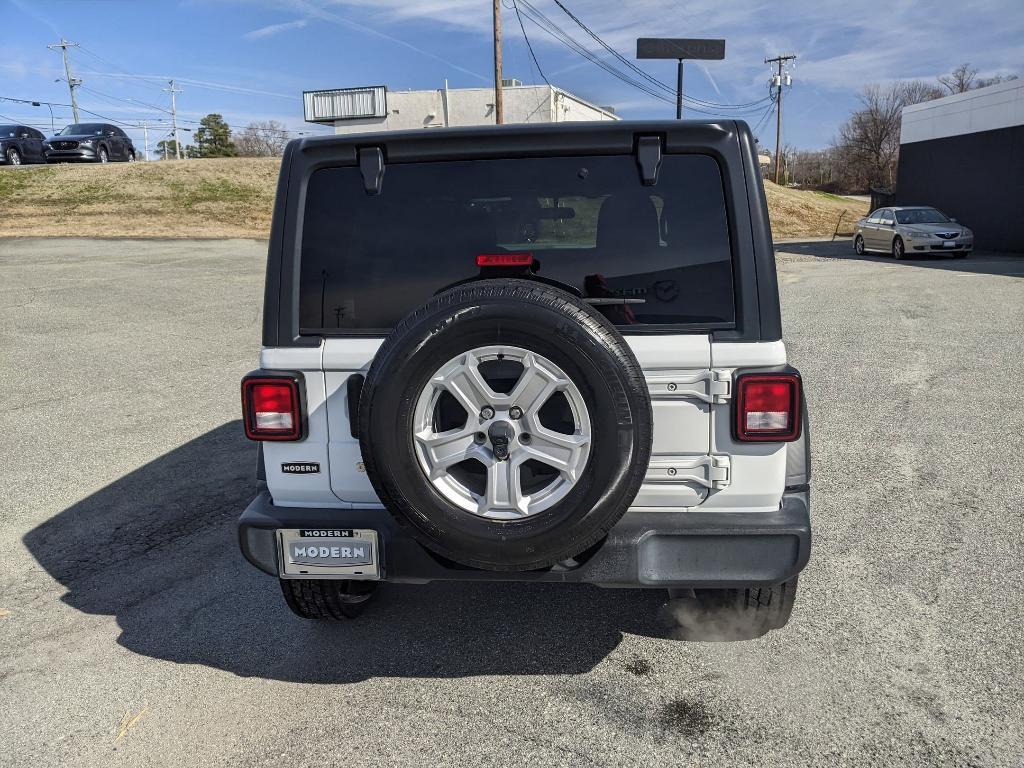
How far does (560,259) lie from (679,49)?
5018 centimetres

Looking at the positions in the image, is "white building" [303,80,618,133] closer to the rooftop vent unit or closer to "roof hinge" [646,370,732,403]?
the rooftop vent unit

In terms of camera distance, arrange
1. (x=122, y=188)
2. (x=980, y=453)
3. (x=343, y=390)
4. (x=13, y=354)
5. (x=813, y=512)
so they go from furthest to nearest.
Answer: (x=122, y=188)
(x=13, y=354)
(x=980, y=453)
(x=813, y=512)
(x=343, y=390)

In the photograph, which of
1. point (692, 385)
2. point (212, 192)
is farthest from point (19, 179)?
point (692, 385)

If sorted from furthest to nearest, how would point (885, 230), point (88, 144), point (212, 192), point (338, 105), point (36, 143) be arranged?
1. point (338, 105)
2. point (36, 143)
3. point (88, 144)
4. point (212, 192)
5. point (885, 230)

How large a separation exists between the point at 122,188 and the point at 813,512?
33.8 metres

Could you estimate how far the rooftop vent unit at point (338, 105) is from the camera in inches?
1988

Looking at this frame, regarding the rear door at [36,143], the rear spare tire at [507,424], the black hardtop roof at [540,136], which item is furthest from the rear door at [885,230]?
the rear door at [36,143]

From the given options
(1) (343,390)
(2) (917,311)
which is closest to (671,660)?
(1) (343,390)

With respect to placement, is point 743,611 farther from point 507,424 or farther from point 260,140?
point 260,140

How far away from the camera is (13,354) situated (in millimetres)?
10266

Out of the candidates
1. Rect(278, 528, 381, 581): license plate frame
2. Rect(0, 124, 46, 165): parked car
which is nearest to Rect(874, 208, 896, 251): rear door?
Rect(278, 528, 381, 581): license plate frame

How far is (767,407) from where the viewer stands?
9.47 ft

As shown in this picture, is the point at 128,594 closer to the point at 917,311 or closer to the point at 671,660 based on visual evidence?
the point at 671,660

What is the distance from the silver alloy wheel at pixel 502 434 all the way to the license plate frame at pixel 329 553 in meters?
0.47
